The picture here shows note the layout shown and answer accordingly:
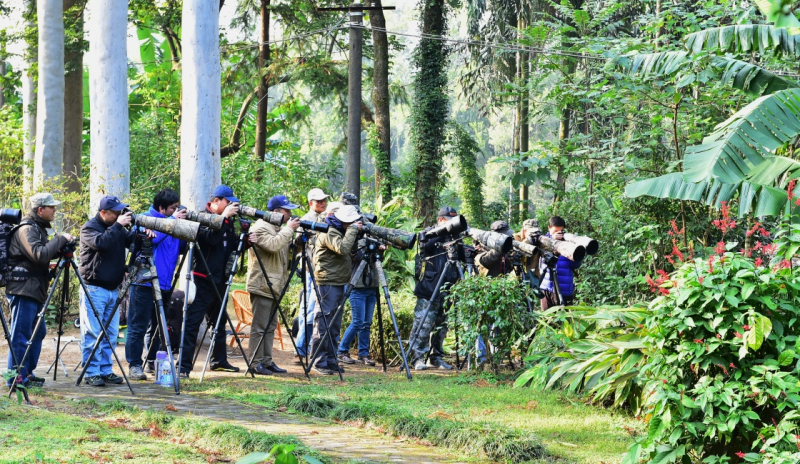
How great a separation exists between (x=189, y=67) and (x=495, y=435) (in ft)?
23.9

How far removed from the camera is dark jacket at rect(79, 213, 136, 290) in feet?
23.1

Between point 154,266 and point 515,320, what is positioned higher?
point 154,266

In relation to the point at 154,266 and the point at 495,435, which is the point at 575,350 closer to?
the point at 495,435

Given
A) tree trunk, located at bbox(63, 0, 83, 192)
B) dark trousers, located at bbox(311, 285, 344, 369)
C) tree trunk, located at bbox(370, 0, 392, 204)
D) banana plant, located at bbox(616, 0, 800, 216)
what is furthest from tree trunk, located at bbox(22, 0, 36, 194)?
banana plant, located at bbox(616, 0, 800, 216)

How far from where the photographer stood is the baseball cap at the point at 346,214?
855 centimetres

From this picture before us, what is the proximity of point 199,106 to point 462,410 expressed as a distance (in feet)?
19.9

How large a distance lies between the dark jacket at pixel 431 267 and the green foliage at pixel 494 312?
0.94 m

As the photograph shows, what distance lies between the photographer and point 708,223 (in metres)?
11.0

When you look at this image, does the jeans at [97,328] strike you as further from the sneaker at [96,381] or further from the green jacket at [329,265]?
the green jacket at [329,265]

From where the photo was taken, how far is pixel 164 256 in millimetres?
7977

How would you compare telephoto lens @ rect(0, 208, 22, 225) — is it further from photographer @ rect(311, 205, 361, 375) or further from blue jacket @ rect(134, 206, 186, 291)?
photographer @ rect(311, 205, 361, 375)

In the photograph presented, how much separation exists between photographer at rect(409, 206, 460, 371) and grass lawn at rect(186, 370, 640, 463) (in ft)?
3.02

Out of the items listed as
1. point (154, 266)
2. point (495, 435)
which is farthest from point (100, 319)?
point (495, 435)

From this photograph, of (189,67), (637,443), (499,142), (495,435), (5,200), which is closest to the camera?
(637,443)
